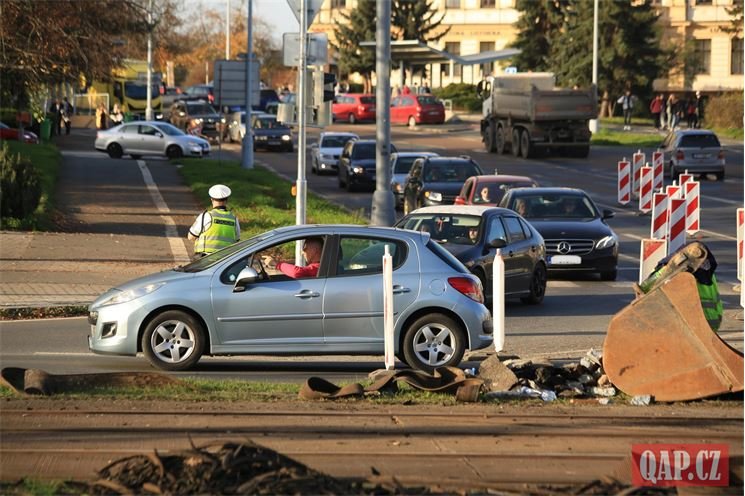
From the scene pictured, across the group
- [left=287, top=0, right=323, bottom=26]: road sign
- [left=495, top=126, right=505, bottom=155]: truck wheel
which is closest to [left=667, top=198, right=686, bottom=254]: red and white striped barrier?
[left=287, top=0, right=323, bottom=26]: road sign

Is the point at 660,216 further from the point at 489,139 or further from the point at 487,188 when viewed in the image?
the point at 489,139

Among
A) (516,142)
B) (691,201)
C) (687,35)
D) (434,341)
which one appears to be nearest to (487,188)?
(691,201)

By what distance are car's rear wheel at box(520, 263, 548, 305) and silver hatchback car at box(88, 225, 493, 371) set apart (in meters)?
5.78

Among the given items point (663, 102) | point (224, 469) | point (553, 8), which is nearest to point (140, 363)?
point (224, 469)

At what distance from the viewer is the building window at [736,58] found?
84.3m

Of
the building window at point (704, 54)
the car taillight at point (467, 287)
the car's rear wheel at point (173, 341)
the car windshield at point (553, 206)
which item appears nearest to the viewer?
the car's rear wheel at point (173, 341)

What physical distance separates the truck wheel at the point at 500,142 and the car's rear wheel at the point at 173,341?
4130 cm

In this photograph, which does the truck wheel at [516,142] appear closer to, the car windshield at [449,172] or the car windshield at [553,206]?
the car windshield at [449,172]

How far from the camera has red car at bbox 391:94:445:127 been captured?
7256cm

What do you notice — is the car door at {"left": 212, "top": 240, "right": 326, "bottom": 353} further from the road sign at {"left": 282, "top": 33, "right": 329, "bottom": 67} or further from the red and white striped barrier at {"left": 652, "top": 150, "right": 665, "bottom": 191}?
the red and white striped barrier at {"left": 652, "top": 150, "right": 665, "bottom": 191}

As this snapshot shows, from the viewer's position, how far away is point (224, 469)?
7.26 m

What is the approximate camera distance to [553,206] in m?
22.8

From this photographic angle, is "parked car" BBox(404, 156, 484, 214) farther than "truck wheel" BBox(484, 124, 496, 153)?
No

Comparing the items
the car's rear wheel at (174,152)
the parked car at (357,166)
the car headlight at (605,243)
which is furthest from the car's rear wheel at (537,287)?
the car's rear wheel at (174,152)
